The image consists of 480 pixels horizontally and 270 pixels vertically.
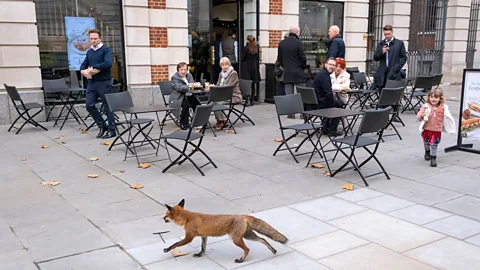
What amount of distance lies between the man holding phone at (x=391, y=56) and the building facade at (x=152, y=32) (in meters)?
3.87

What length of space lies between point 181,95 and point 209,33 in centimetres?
446

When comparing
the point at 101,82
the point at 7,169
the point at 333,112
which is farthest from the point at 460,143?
the point at 7,169

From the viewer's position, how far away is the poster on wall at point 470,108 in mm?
7465

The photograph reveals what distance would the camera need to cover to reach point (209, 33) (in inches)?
533

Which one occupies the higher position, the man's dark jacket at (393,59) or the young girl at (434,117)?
the man's dark jacket at (393,59)

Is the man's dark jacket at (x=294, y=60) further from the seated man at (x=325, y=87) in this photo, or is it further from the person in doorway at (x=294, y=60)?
the seated man at (x=325, y=87)

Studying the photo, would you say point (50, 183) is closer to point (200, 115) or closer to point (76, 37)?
point (200, 115)

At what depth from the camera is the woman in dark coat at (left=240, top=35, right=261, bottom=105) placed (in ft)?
42.0

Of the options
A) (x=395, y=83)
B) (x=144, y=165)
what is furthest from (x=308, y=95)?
(x=144, y=165)

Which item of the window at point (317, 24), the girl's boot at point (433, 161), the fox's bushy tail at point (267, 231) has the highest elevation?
the window at point (317, 24)

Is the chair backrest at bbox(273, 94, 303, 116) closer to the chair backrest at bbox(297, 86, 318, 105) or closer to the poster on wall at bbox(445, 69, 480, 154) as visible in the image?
the chair backrest at bbox(297, 86, 318, 105)

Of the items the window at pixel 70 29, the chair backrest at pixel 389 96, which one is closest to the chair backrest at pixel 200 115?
the chair backrest at pixel 389 96

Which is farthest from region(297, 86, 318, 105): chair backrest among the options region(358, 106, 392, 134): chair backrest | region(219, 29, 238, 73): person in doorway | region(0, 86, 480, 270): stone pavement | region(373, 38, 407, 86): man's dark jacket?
region(219, 29, 238, 73): person in doorway

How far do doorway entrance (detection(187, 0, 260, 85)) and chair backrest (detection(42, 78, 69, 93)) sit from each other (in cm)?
363
